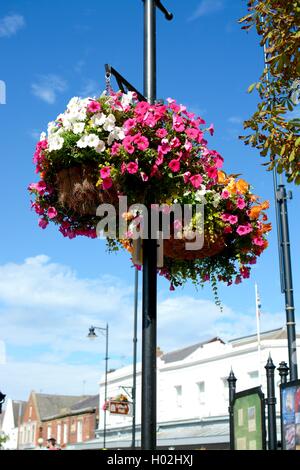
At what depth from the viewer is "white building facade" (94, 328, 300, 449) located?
32.5 metres

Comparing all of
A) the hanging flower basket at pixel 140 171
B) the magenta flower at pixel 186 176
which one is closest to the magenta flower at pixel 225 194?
the hanging flower basket at pixel 140 171

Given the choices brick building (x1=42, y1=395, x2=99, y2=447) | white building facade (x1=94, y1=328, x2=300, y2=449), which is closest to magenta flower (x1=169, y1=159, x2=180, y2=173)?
white building facade (x1=94, y1=328, x2=300, y2=449)

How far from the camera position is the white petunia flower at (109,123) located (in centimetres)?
360

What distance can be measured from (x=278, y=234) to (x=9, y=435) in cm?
7205

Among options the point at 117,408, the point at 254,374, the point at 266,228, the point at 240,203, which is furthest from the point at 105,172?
the point at 254,374

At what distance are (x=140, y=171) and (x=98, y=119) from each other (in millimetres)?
395

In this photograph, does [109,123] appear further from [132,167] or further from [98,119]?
[132,167]

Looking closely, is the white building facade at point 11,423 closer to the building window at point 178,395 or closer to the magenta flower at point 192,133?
the building window at point 178,395

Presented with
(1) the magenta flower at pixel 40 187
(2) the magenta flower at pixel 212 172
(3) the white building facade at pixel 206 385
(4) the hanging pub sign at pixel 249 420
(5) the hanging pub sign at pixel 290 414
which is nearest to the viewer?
Result: (2) the magenta flower at pixel 212 172

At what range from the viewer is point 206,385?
3572 centimetres

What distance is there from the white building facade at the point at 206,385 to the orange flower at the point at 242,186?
2692cm

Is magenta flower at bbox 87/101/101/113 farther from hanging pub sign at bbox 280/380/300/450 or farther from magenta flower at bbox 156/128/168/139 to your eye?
hanging pub sign at bbox 280/380/300/450
